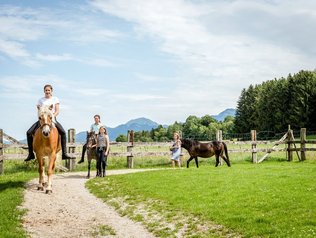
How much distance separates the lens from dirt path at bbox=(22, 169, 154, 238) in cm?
1026

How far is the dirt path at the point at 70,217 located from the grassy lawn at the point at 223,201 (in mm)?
485

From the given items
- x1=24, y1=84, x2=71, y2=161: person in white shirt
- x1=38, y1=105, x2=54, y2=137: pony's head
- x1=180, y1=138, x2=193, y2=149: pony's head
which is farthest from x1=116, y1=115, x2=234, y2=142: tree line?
x1=38, y1=105, x2=54, y2=137: pony's head

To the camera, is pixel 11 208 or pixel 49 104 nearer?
pixel 11 208

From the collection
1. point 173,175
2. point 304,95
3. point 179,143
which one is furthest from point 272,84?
point 173,175

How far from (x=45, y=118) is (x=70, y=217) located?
3859 mm

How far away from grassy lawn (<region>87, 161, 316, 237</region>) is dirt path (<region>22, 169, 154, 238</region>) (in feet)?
1.59

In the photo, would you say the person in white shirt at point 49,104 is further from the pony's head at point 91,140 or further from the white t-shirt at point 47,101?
the pony's head at point 91,140

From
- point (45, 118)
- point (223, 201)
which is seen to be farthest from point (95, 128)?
point (223, 201)

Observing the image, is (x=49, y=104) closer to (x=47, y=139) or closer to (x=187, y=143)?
(x=47, y=139)

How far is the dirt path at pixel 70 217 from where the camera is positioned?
10.3 m

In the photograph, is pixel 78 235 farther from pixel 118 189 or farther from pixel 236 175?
pixel 236 175

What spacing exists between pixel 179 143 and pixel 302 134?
9948 millimetres

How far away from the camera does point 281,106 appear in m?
92.6

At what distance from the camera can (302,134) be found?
1162 inches
